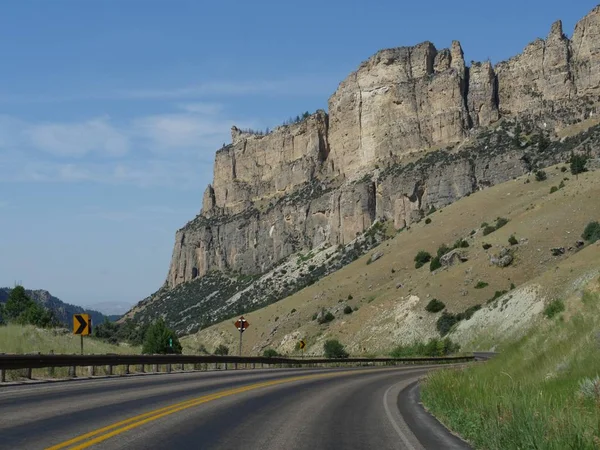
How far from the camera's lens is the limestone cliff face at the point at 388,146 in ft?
441

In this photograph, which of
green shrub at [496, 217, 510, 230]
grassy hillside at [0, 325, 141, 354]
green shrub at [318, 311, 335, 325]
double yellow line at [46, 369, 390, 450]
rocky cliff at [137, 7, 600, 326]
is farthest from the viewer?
rocky cliff at [137, 7, 600, 326]

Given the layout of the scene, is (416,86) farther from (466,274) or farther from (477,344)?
(477,344)

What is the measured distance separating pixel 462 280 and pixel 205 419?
6349 cm

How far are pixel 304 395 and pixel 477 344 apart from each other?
139 ft

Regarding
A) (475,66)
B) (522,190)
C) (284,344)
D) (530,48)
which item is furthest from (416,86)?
(284,344)

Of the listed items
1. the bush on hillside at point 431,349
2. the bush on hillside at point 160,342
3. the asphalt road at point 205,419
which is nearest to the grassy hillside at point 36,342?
the asphalt road at point 205,419

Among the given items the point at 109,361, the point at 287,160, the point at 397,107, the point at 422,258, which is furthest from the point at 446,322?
the point at 287,160

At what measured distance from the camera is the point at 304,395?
1977 centimetres

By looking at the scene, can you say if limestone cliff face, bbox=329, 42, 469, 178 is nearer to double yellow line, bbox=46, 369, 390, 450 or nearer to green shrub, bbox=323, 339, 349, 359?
green shrub, bbox=323, 339, 349, 359

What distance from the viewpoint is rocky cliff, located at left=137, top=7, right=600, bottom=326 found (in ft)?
436

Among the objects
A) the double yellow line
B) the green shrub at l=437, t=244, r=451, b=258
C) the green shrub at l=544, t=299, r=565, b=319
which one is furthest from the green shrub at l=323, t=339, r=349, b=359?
the double yellow line

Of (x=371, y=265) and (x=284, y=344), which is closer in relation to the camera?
(x=284, y=344)

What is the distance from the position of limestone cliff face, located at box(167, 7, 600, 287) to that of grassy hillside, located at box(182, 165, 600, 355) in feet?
92.1

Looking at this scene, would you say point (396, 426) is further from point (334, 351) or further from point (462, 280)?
point (462, 280)
